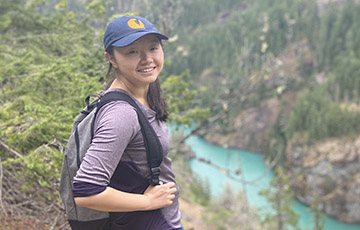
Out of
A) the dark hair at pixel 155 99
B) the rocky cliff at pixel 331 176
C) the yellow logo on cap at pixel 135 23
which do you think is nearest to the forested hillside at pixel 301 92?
the rocky cliff at pixel 331 176

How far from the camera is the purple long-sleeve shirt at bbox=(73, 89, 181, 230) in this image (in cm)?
141

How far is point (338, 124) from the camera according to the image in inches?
1710

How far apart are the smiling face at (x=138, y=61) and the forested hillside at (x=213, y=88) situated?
1526 millimetres

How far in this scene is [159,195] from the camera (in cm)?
169

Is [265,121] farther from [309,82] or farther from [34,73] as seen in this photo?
[34,73]

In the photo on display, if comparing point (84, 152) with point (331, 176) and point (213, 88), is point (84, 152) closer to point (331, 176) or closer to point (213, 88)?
point (331, 176)

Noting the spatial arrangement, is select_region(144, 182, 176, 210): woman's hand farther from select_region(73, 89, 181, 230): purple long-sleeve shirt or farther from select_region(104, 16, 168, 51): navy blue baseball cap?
select_region(104, 16, 168, 51): navy blue baseball cap

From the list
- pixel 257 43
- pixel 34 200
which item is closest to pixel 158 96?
pixel 34 200

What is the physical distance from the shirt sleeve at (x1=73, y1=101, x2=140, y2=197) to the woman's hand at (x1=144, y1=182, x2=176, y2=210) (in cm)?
29

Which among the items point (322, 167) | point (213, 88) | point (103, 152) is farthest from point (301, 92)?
point (103, 152)

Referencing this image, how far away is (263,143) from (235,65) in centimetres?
1859

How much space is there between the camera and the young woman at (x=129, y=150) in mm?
1423

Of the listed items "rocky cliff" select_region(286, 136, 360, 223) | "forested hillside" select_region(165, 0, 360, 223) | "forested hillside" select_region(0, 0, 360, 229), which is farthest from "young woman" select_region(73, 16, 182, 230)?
"rocky cliff" select_region(286, 136, 360, 223)

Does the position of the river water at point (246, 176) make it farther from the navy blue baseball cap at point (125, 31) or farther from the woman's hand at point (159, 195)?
the navy blue baseball cap at point (125, 31)
